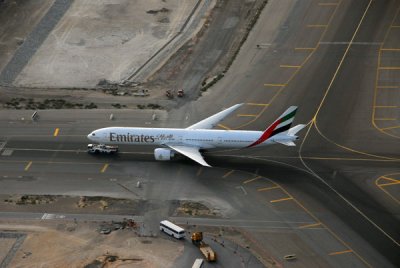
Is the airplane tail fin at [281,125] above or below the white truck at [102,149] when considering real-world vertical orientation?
above

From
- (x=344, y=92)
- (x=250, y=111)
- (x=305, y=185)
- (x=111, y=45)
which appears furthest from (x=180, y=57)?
(x=305, y=185)

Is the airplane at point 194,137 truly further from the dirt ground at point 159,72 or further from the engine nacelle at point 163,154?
the dirt ground at point 159,72

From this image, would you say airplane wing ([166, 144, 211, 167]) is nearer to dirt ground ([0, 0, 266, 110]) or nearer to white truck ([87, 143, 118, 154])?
white truck ([87, 143, 118, 154])

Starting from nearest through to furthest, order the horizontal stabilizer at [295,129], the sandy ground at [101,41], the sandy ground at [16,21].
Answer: the horizontal stabilizer at [295,129], the sandy ground at [101,41], the sandy ground at [16,21]

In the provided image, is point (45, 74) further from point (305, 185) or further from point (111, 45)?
point (305, 185)

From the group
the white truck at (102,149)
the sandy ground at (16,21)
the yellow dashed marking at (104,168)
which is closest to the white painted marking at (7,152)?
the white truck at (102,149)

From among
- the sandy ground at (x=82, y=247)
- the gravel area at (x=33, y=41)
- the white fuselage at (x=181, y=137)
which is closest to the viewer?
the sandy ground at (x=82, y=247)

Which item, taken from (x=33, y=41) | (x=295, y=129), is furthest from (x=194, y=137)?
(x=33, y=41)
